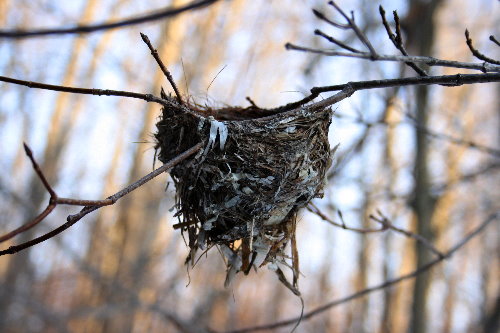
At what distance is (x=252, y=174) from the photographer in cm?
196

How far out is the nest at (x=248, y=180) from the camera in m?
1.91

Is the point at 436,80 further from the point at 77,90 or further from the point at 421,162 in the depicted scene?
the point at 421,162

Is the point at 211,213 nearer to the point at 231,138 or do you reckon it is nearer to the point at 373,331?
the point at 231,138

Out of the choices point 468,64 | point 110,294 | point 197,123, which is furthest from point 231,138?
point 110,294

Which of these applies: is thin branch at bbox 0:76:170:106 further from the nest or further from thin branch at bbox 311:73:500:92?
thin branch at bbox 311:73:500:92

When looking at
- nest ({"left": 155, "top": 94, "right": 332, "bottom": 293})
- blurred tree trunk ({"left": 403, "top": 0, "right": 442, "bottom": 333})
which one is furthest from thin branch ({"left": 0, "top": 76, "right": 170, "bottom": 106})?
blurred tree trunk ({"left": 403, "top": 0, "right": 442, "bottom": 333})

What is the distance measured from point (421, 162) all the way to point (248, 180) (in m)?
3.86

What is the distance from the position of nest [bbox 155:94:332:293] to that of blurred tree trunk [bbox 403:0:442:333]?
3.21m

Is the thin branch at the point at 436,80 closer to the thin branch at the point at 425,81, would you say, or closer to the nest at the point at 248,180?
the thin branch at the point at 425,81

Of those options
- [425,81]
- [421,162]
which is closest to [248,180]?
[425,81]

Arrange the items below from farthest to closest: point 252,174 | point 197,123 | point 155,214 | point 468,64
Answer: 1. point 155,214
2. point 252,174
3. point 197,123
4. point 468,64

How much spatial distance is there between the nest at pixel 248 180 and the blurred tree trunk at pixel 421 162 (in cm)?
321

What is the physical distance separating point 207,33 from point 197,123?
8420 millimetres

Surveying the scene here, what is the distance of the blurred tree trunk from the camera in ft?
16.3
